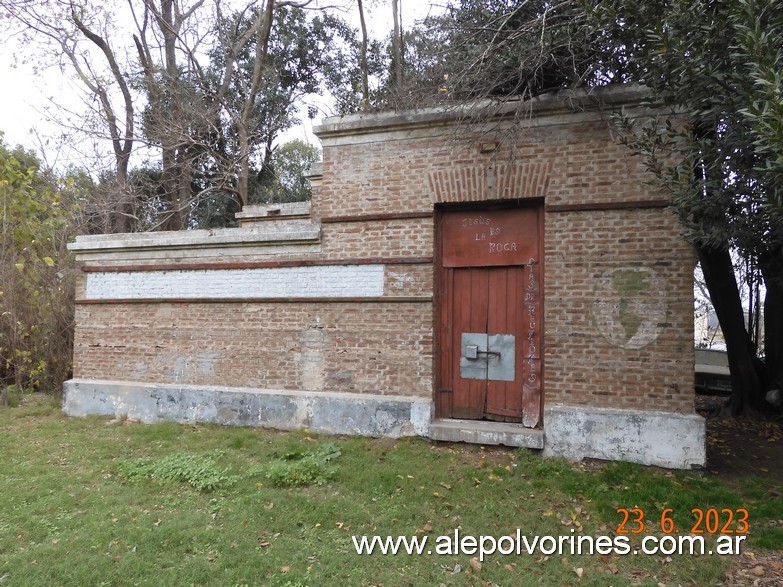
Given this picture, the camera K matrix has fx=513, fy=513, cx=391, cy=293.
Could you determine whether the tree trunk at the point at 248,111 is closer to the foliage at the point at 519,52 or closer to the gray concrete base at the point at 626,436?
the foliage at the point at 519,52

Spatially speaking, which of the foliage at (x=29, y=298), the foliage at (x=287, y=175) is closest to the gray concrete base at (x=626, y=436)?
the foliage at (x=29, y=298)

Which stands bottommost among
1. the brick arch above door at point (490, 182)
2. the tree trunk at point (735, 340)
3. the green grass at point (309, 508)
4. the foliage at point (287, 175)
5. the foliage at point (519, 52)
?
the green grass at point (309, 508)

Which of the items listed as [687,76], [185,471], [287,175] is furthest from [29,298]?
[687,76]

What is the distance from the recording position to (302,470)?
5.45 metres

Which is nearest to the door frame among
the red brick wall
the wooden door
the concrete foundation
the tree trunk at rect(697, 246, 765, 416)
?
the wooden door

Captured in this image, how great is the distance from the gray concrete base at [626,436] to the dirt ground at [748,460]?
408mm

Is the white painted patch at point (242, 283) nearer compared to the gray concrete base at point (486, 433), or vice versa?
the gray concrete base at point (486, 433)

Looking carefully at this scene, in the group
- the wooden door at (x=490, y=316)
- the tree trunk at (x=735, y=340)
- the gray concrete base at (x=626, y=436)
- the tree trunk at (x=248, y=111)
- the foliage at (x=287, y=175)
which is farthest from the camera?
the foliage at (x=287, y=175)

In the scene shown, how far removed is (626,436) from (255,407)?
188 inches

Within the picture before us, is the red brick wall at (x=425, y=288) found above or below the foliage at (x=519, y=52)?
below

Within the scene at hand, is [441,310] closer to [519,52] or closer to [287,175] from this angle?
[519,52]

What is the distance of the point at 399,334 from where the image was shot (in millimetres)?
6711

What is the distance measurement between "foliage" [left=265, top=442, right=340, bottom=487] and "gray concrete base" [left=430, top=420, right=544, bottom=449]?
Result: 1.33 meters

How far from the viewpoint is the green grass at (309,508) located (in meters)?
3.83
